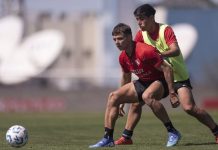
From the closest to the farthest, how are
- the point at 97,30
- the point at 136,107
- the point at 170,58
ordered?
the point at 170,58
the point at 136,107
the point at 97,30

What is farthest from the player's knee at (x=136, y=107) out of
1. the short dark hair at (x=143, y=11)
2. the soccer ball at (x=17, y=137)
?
the soccer ball at (x=17, y=137)

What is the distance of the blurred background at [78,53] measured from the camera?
45.3m

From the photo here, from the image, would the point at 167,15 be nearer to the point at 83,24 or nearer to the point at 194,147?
the point at 83,24

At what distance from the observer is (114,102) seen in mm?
14484

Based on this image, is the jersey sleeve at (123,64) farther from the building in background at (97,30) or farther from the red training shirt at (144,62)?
the building in background at (97,30)

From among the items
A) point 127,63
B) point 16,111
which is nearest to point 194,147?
point 127,63

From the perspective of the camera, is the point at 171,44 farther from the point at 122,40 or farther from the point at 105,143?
the point at 105,143

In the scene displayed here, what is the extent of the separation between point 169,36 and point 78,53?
294 ft

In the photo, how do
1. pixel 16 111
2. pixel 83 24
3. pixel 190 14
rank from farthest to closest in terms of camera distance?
1. pixel 83 24
2. pixel 190 14
3. pixel 16 111

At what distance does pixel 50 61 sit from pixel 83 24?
46.5m

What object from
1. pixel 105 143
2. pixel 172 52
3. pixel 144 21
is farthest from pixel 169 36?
pixel 105 143

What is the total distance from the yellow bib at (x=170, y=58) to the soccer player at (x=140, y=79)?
35 centimetres

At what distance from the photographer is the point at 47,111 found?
4378 cm

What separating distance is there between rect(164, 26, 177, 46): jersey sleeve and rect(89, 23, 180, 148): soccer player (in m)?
0.36
